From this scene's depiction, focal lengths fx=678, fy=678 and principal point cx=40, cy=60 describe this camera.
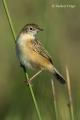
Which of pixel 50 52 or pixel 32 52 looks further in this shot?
pixel 50 52

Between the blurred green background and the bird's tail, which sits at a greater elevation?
the bird's tail

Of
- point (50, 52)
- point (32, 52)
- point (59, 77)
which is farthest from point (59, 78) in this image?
point (50, 52)

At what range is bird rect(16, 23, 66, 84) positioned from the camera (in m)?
7.84

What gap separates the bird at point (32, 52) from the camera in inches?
309

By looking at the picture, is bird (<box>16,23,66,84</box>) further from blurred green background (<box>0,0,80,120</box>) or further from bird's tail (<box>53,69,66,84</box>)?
blurred green background (<box>0,0,80,120</box>)

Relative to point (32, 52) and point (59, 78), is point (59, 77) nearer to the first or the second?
point (59, 78)

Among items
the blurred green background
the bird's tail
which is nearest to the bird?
the bird's tail

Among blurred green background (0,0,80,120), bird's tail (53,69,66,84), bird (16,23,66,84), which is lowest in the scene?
blurred green background (0,0,80,120)

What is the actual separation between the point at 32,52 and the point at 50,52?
7.40 ft

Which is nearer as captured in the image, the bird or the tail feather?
the bird

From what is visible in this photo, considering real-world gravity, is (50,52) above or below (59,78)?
below

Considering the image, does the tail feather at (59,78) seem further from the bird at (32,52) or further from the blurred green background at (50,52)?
the blurred green background at (50,52)

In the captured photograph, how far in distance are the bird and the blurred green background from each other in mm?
130

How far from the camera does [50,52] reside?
1030 centimetres
